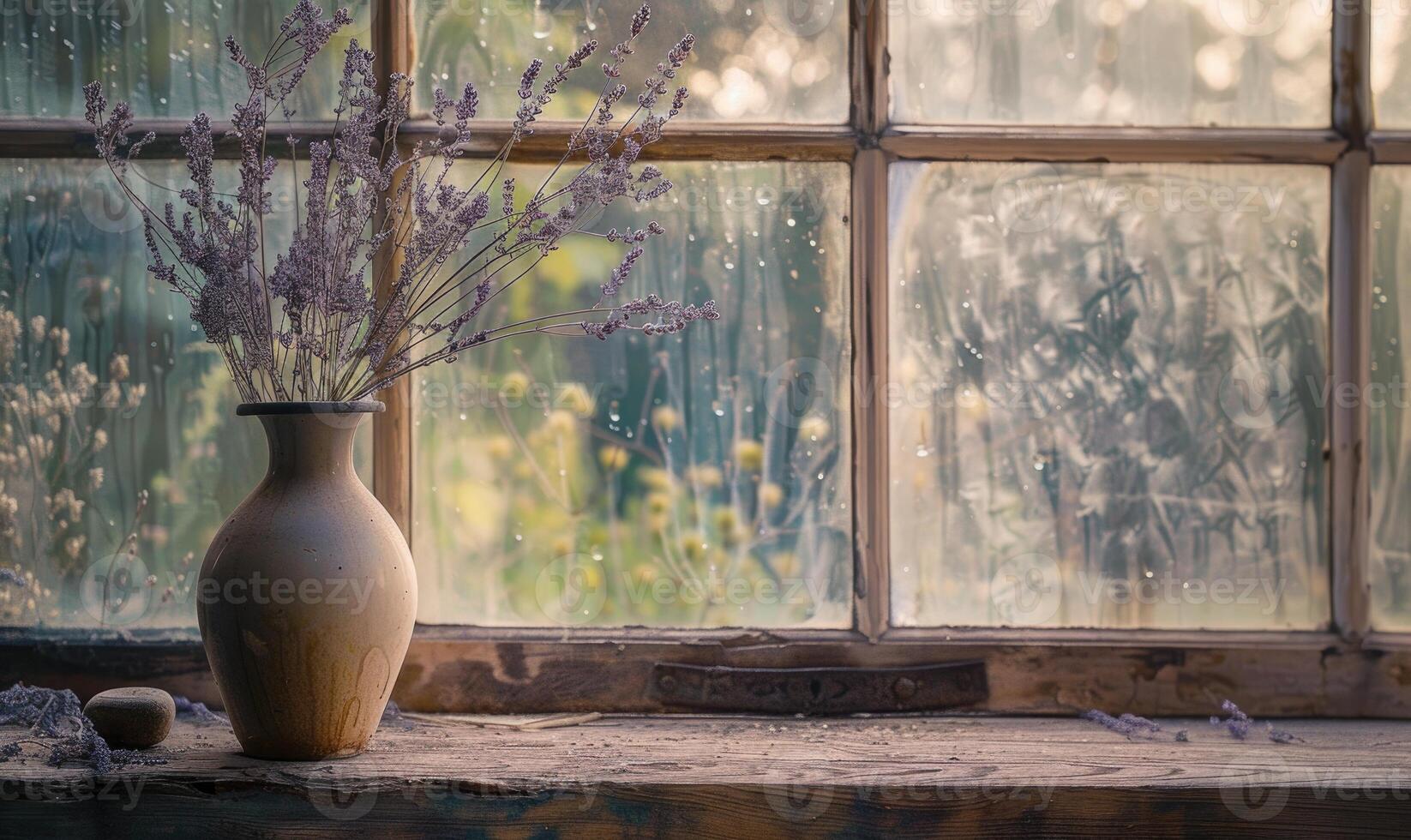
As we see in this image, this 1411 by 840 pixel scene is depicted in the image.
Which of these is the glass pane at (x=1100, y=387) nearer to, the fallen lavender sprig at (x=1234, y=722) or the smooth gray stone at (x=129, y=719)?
the fallen lavender sprig at (x=1234, y=722)

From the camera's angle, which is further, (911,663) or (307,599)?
(911,663)

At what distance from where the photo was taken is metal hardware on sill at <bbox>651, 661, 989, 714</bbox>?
4.92 ft

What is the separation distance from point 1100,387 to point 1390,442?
0.43 meters

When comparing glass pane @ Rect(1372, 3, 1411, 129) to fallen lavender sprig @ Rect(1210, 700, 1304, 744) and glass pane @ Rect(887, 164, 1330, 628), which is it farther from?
fallen lavender sprig @ Rect(1210, 700, 1304, 744)

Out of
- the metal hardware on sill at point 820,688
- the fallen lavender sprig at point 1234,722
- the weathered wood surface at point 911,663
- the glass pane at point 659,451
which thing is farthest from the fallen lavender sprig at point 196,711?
the fallen lavender sprig at point 1234,722

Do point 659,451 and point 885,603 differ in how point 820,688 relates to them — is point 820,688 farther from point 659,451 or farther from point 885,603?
point 659,451

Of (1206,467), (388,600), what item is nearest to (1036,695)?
(1206,467)

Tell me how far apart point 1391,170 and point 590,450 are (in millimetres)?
1231

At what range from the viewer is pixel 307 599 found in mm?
1180

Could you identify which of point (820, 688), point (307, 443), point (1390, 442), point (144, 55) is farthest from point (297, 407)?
point (1390, 442)

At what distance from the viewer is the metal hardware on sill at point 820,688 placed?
4.92 ft

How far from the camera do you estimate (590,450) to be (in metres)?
1.54

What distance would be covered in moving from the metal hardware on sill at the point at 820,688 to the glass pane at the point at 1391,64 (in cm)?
99

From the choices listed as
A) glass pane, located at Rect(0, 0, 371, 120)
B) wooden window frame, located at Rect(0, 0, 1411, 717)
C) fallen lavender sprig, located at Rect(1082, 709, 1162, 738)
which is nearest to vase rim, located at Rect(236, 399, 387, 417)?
wooden window frame, located at Rect(0, 0, 1411, 717)
